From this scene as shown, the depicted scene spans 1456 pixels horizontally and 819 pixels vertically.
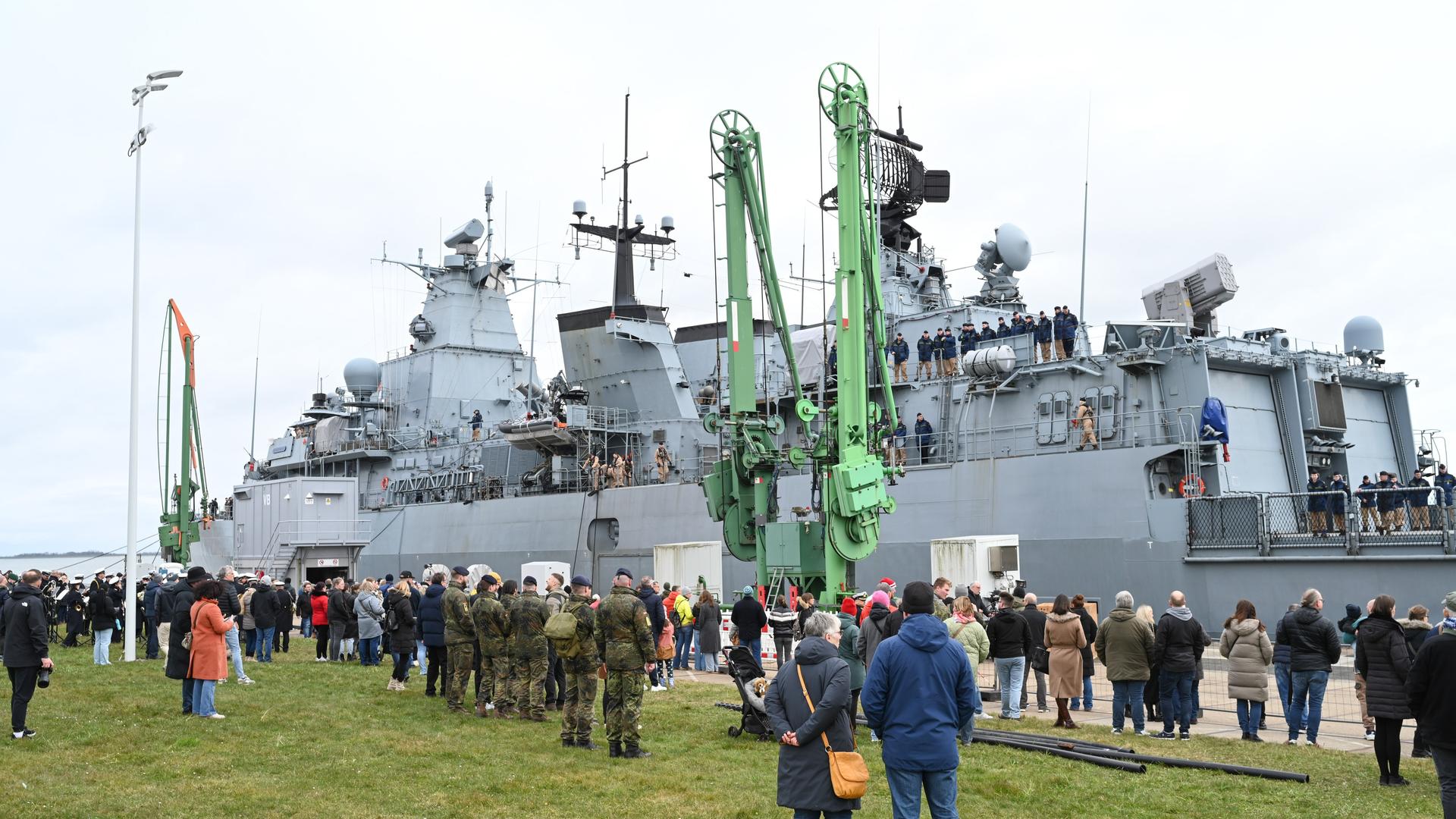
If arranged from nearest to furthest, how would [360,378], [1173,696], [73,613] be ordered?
[1173,696], [73,613], [360,378]

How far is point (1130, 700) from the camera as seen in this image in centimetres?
1086

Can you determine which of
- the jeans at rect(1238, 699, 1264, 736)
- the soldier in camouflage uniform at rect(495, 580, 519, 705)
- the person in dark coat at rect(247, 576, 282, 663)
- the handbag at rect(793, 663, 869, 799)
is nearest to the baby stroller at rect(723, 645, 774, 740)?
the soldier in camouflage uniform at rect(495, 580, 519, 705)

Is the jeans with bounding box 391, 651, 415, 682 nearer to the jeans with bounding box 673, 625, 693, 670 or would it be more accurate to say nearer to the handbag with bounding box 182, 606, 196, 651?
the handbag with bounding box 182, 606, 196, 651

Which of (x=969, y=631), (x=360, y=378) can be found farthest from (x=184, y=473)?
(x=969, y=631)

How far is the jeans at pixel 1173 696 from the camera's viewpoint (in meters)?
10.5

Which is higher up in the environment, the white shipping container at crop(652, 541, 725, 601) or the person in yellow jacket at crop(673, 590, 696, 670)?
A: the white shipping container at crop(652, 541, 725, 601)

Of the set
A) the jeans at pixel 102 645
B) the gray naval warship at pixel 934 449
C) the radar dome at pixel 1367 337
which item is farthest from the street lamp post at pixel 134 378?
the radar dome at pixel 1367 337

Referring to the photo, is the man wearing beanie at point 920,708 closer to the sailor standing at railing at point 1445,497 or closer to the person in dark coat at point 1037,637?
the person in dark coat at point 1037,637

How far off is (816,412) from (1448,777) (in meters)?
12.4

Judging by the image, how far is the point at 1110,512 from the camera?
20.5 metres

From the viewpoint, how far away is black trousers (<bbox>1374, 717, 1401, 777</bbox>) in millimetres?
8477

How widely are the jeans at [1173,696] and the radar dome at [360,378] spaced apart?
33.5 m

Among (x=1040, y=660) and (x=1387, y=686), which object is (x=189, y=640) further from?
(x=1387, y=686)

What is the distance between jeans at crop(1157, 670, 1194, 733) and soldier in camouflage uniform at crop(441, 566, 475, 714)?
6540 mm
